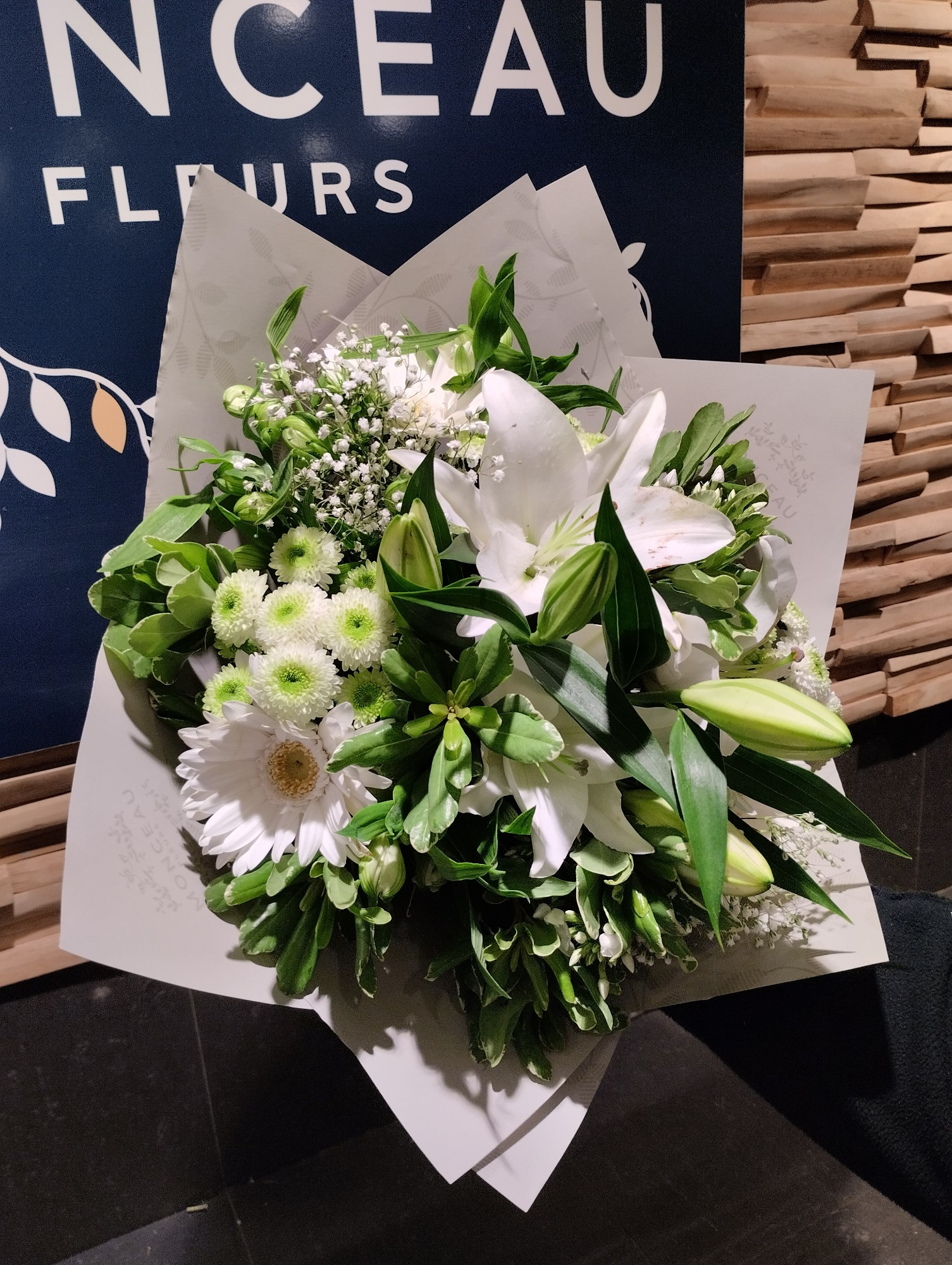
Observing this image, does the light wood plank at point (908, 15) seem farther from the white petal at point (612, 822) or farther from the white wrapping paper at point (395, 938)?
the white petal at point (612, 822)

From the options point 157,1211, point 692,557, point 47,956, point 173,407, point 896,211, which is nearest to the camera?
point 692,557

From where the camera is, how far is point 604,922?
60cm

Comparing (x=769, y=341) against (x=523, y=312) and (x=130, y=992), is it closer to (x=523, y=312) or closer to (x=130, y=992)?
(x=523, y=312)

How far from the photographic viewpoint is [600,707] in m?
0.49

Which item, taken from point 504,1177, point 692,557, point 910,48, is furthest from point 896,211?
point 504,1177

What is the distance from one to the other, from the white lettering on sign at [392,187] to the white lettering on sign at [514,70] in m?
0.11

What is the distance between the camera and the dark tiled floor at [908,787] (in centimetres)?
171

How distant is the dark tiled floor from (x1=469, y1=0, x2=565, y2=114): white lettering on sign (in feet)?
4.24

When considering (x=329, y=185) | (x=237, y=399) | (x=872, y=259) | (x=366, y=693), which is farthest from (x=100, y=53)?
(x=872, y=259)

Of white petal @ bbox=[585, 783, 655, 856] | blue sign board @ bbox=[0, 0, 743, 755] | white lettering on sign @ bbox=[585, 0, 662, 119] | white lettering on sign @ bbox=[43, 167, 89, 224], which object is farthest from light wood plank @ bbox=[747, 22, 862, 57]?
white petal @ bbox=[585, 783, 655, 856]

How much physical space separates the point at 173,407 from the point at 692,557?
0.40 m

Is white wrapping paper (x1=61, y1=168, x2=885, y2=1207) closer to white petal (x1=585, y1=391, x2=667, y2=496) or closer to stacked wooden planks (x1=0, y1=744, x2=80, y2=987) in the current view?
white petal (x1=585, y1=391, x2=667, y2=496)

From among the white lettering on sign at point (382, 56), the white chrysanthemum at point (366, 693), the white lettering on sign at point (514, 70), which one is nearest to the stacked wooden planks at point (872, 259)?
the white lettering on sign at point (514, 70)

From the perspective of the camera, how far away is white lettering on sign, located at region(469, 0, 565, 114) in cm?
95
